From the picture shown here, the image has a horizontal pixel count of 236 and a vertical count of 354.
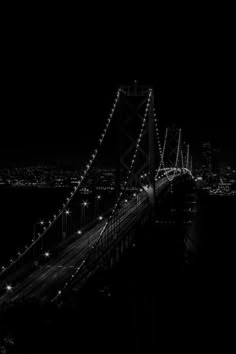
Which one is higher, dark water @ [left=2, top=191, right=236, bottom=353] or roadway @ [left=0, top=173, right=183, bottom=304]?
roadway @ [left=0, top=173, right=183, bottom=304]

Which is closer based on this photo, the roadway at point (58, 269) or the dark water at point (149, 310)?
the dark water at point (149, 310)

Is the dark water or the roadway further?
the roadway

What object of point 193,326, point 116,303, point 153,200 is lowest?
point 193,326

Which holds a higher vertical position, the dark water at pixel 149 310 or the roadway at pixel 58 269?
the roadway at pixel 58 269

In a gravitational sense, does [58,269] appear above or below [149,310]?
above

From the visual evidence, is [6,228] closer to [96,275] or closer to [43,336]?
[96,275]

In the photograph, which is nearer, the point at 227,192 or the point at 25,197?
the point at 25,197

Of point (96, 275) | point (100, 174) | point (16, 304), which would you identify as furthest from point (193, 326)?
point (100, 174)

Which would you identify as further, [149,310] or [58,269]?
[149,310]
